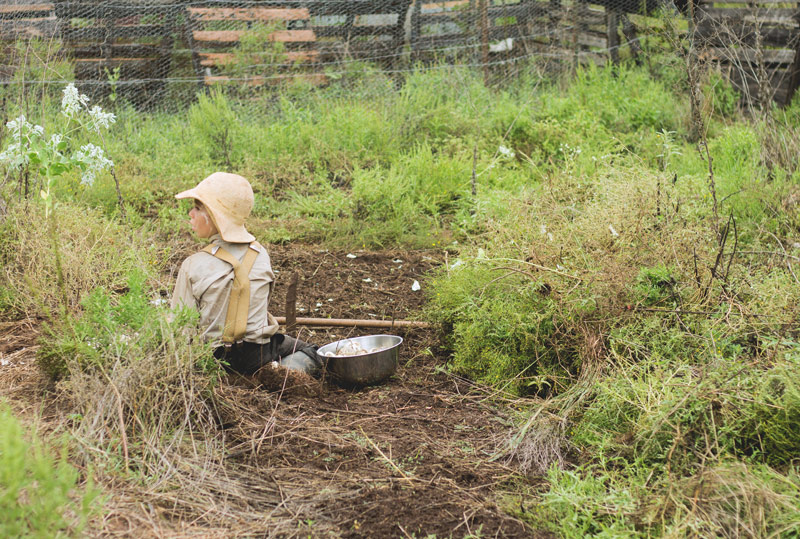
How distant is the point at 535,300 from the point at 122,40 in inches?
333

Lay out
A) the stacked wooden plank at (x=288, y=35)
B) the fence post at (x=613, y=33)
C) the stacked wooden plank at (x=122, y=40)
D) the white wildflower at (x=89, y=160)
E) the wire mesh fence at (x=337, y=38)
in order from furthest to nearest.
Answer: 1. the fence post at (x=613, y=33)
2. the stacked wooden plank at (x=288, y=35)
3. the stacked wooden plank at (x=122, y=40)
4. the wire mesh fence at (x=337, y=38)
5. the white wildflower at (x=89, y=160)

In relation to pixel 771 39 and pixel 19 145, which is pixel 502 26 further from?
pixel 19 145

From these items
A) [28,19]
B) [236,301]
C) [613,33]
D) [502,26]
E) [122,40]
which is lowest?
[236,301]

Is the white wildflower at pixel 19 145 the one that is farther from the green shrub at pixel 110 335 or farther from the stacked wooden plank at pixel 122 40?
the stacked wooden plank at pixel 122 40

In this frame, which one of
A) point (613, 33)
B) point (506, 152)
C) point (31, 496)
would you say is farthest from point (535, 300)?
point (613, 33)

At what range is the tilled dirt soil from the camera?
2611 millimetres

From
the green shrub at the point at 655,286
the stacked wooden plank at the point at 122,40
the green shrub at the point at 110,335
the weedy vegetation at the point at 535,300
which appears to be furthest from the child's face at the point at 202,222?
the stacked wooden plank at the point at 122,40

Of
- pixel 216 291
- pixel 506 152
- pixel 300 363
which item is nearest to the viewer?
pixel 216 291

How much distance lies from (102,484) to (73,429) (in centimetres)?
36

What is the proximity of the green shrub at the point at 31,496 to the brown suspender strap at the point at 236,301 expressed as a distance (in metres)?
1.61

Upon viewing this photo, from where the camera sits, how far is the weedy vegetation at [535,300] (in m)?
2.76

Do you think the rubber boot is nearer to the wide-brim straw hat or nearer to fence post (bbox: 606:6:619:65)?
the wide-brim straw hat

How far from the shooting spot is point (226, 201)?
12.5ft

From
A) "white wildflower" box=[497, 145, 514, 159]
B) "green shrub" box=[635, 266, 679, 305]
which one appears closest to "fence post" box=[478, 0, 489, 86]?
"white wildflower" box=[497, 145, 514, 159]
